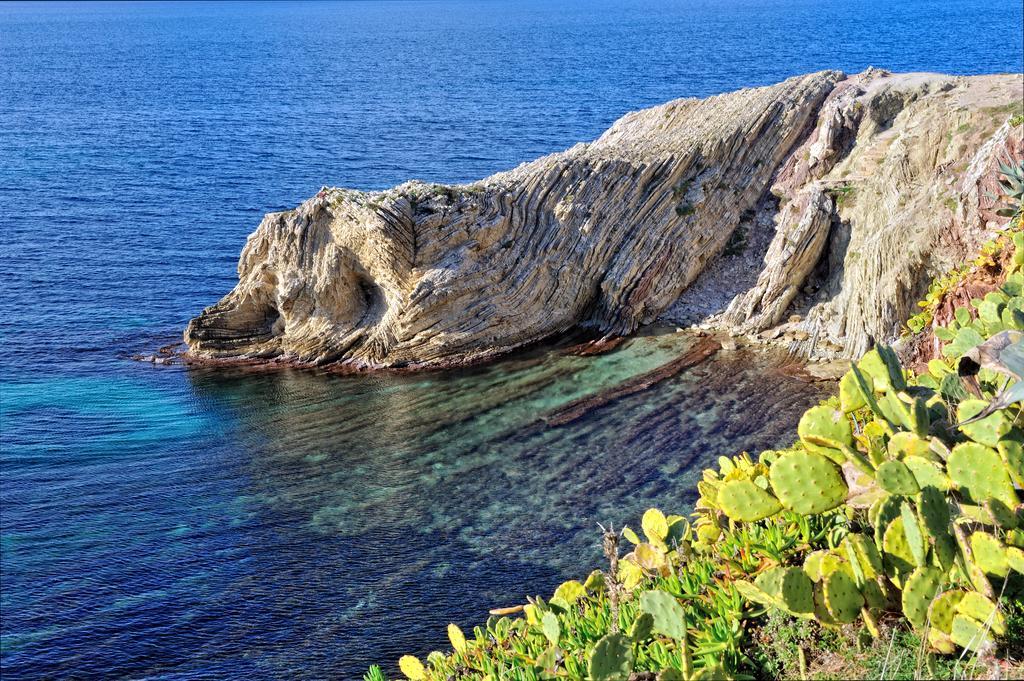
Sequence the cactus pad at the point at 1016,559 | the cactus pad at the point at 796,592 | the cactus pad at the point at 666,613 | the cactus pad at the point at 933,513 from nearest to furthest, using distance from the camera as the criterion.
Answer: the cactus pad at the point at 1016,559 < the cactus pad at the point at 933,513 < the cactus pad at the point at 796,592 < the cactus pad at the point at 666,613

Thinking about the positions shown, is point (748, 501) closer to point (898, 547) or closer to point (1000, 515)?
point (898, 547)

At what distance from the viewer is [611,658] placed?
670cm

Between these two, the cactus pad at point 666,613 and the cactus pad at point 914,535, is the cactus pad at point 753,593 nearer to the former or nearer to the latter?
the cactus pad at point 666,613

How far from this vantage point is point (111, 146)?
56156 mm

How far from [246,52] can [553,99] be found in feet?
209

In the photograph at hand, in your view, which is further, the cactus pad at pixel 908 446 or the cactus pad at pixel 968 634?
the cactus pad at pixel 908 446

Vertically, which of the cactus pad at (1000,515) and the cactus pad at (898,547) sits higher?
the cactus pad at (1000,515)

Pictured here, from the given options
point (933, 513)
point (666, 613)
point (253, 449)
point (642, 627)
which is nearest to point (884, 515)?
point (933, 513)

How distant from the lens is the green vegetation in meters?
6.55

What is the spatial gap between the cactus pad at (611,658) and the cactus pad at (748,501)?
145cm

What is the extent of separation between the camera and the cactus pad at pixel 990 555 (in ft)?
20.9

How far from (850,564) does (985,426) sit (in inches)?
54.8

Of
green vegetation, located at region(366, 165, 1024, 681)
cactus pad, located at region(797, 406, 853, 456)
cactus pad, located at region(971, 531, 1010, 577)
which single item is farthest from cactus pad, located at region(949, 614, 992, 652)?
cactus pad, located at region(797, 406, 853, 456)

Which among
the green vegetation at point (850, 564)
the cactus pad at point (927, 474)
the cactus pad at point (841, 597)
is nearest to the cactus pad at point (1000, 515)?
the green vegetation at point (850, 564)
